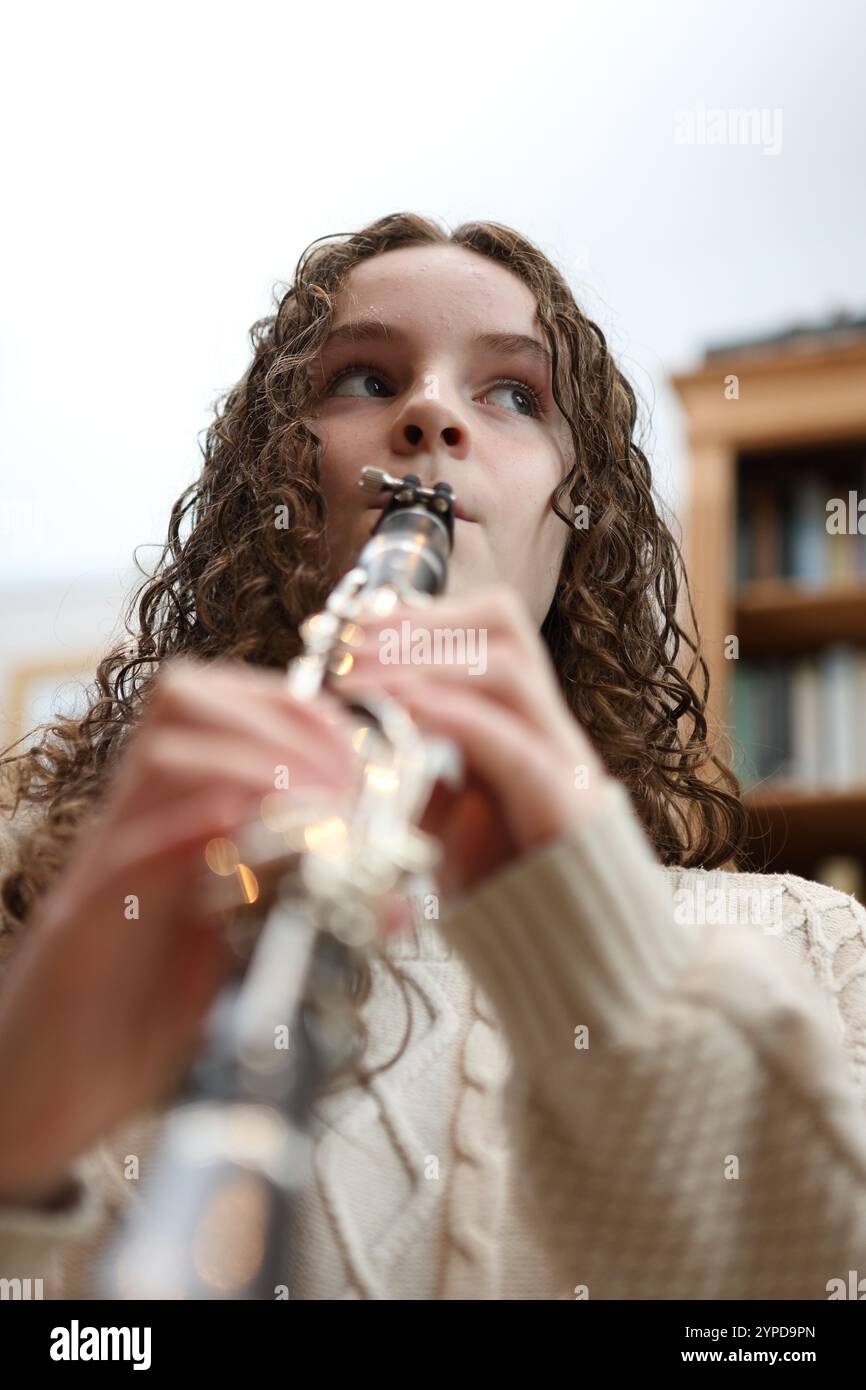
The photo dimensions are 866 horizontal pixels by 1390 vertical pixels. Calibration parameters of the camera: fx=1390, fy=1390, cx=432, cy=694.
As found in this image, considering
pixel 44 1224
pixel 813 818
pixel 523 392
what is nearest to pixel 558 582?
pixel 523 392

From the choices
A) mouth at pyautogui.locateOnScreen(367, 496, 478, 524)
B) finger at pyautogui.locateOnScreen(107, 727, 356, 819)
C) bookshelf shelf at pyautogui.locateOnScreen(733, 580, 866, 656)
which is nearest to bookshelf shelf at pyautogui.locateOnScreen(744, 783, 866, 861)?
bookshelf shelf at pyautogui.locateOnScreen(733, 580, 866, 656)

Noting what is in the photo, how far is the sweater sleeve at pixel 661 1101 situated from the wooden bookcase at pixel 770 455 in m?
1.63

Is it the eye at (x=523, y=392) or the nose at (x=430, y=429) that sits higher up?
the eye at (x=523, y=392)

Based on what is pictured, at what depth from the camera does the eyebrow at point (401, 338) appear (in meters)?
0.99

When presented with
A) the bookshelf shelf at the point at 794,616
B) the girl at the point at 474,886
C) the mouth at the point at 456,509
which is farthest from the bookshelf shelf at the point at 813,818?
the mouth at the point at 456,509

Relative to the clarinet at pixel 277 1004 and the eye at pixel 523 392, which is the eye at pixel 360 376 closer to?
the eye at pixel 523 392

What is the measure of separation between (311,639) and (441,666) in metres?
0.06

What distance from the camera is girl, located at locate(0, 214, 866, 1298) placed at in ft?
1.57

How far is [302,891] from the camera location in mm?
485

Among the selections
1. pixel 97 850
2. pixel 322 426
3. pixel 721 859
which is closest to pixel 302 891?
pixel 97 850

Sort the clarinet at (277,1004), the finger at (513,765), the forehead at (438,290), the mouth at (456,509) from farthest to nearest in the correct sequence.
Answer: the forehead at (438,290)
the mouth at (456,509)
the finger at (513,765)
the clarinet at (277,1004)

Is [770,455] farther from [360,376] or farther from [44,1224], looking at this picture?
[44,1224]

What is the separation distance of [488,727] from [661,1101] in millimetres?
161

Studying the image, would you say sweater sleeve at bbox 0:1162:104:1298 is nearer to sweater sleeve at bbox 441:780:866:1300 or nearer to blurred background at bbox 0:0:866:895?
sweater sleeve at bbox 441:780:866:1300
